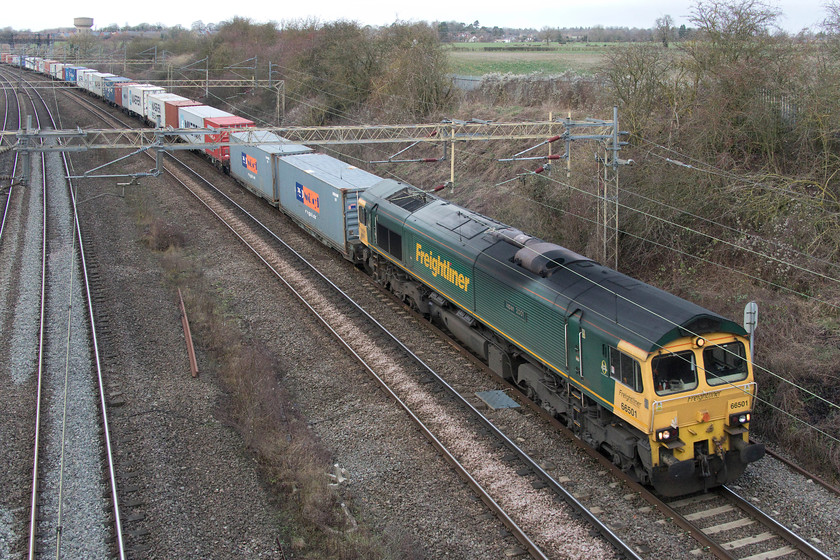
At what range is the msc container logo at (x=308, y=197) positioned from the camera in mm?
25281

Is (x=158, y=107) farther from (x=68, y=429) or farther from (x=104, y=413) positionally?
(x=68, y=429)

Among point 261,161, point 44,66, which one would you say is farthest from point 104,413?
point 44,66

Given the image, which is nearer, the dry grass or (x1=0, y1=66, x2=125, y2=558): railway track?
the dry grass

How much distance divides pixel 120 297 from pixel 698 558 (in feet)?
56.9

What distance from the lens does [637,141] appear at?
2356 cm

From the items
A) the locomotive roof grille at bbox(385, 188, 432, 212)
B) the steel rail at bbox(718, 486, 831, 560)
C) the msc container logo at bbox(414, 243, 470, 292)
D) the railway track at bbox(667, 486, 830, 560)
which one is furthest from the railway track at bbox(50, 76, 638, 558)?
the locomotive roof grille at bbox(385, 188, 432, 212)

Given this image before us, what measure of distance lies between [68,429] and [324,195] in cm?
1260

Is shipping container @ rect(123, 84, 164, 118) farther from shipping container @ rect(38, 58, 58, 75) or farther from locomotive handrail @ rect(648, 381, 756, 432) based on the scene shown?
shipping container @ rect(38, 58, 58, 75)

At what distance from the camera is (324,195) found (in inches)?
955

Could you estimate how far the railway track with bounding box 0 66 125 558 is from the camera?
34.8ft

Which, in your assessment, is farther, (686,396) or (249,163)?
(249,163)

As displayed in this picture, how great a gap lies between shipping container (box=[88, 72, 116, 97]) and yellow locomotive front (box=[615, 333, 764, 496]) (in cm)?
6791

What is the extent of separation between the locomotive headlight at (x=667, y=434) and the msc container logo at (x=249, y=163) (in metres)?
25.2

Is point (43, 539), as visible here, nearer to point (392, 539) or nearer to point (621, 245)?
point (392, 539)
